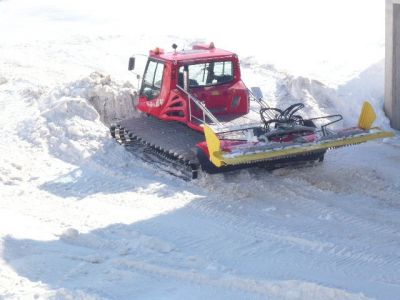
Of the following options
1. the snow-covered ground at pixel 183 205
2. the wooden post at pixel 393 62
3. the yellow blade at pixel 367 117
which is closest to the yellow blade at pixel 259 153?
the yellow blade at pixel 367 117

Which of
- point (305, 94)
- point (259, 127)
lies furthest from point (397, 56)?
point (259, 127)

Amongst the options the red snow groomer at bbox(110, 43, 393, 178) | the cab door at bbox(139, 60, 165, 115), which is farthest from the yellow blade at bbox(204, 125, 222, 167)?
the cab door at bbox(139, 60, 165, 115)

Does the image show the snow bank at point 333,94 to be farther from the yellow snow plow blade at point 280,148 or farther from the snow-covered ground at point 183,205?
the yellow snow plow blade at point 280,148

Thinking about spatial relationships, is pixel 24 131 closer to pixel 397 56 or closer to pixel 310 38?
pixel 397 56

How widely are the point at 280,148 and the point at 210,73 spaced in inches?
113

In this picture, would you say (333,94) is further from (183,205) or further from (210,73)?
(183,205)

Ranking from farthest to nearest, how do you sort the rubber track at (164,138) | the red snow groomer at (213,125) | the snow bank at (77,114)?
the snow bank at (77,114), the rubber track at (164,138), the red snow groomer at (213,125)

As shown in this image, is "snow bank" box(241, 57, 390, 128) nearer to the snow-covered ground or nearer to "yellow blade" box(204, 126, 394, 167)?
the snow-covered ground

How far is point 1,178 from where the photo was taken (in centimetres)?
1109

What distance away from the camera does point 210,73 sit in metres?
12.5

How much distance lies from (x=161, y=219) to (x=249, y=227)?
1135 millimetres

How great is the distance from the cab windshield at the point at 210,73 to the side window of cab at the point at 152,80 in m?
0.57

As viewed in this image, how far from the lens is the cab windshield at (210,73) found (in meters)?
12.3

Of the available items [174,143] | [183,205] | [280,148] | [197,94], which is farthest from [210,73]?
[183,205]
